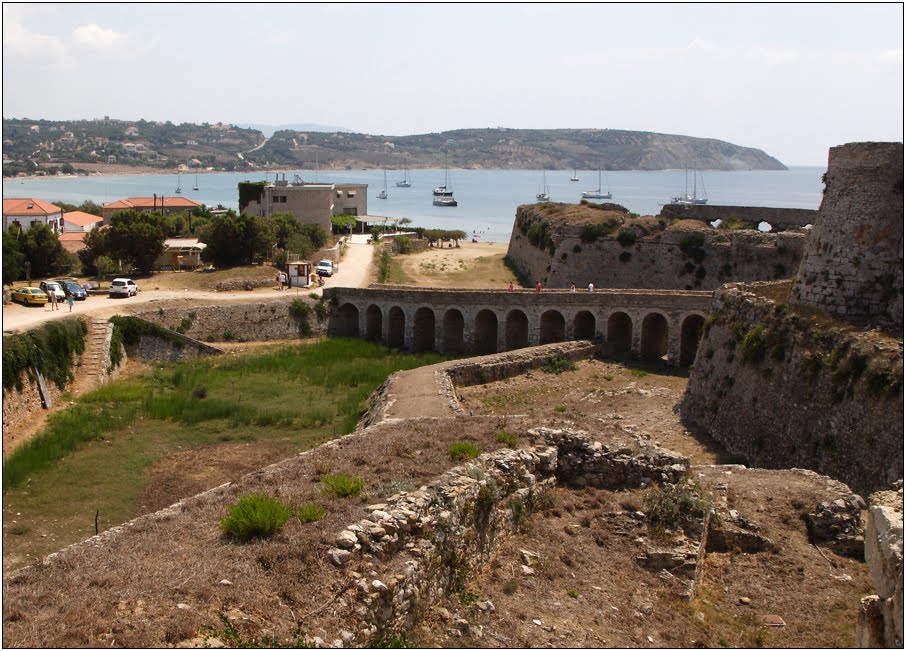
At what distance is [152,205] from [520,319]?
166 ft

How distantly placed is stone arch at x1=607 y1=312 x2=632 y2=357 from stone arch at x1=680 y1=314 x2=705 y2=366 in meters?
2.48

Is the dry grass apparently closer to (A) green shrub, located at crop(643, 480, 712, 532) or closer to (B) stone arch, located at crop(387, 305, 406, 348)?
(B) stone arch, located at crop(387, 305, 406, 348)

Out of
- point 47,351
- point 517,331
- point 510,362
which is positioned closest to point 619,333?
point 517,331

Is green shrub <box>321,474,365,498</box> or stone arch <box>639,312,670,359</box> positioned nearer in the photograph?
green shrub <box>321,474,365,498</box>

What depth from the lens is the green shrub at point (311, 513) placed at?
1245 cm

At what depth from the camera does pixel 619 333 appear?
41344 mm

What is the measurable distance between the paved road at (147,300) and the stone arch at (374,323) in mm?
3025

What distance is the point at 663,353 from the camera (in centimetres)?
4062

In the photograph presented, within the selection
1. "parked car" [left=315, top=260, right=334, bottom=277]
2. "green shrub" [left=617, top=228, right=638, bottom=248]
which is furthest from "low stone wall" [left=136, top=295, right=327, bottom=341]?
"green shrub" [left=617, top=228, right=638, bottom=248]

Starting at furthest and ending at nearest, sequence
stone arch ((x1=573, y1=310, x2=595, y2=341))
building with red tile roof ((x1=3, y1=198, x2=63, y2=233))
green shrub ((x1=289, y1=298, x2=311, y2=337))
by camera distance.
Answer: building with red tile roof ((x1=3, y1=198, x2=63, y2=233)), green shrub ((x1=289, y1=298, x2=311, y2=337)), stone arch ((x1=573, y1=310, x2=595, y2=341))

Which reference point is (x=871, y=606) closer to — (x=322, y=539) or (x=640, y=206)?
(x=322, y=539)

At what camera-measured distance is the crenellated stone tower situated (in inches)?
944

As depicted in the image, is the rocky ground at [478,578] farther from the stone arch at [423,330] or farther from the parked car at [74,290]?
the parked car at [74,290]

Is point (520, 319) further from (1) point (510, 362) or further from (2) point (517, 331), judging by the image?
(1) point (510, 362)
